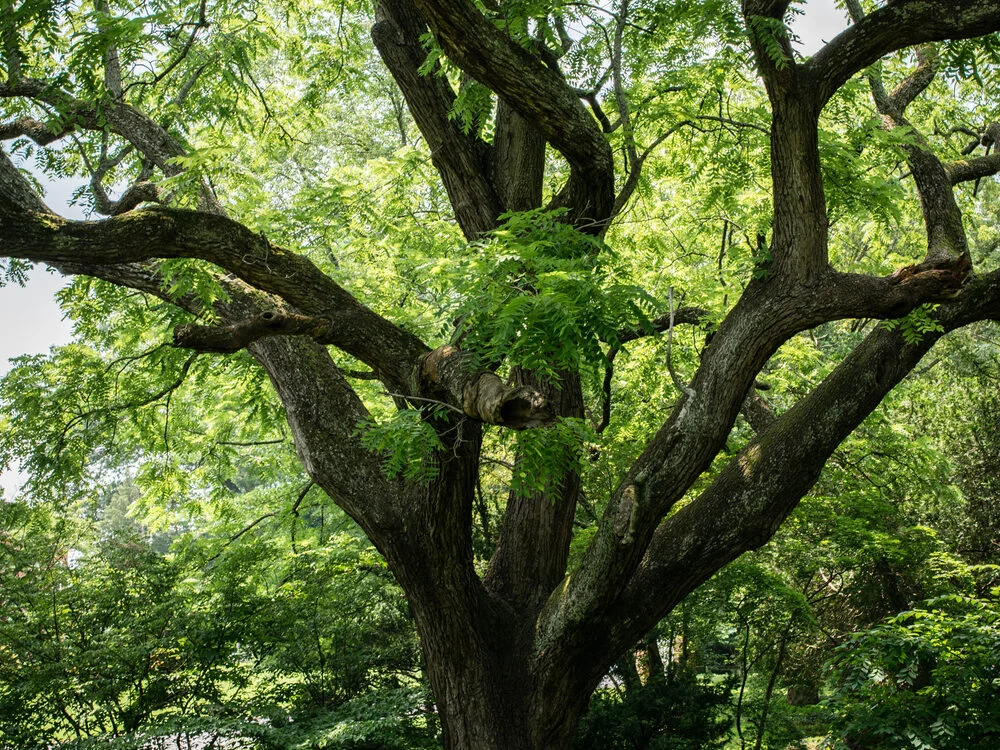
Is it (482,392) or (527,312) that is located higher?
(527,312)

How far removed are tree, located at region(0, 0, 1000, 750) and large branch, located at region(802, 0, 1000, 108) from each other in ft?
0.04

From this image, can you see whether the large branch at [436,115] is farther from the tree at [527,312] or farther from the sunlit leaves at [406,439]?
the sunlit leaves at [406,439]

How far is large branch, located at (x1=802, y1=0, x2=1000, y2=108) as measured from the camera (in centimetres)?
399

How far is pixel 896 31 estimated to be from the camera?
4.21 meters

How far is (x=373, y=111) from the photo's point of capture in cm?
1716

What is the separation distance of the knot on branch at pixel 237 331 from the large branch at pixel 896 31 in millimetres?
3276

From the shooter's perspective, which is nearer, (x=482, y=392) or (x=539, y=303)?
(x=539, y=303)

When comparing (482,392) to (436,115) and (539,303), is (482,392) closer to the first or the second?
(539,303)

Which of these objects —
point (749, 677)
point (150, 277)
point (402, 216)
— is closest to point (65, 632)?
point (150, 277)

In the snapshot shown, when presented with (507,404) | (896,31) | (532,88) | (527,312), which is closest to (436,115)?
(532,88)

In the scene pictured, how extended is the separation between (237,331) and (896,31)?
3848mm

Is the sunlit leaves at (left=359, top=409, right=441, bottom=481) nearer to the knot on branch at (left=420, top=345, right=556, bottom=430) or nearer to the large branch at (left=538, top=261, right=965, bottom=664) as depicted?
the knot on branch at (left=420, top=345, right=556, bottom=430)

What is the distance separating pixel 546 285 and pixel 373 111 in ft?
49.2

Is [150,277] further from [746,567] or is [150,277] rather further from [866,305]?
[746,567]
